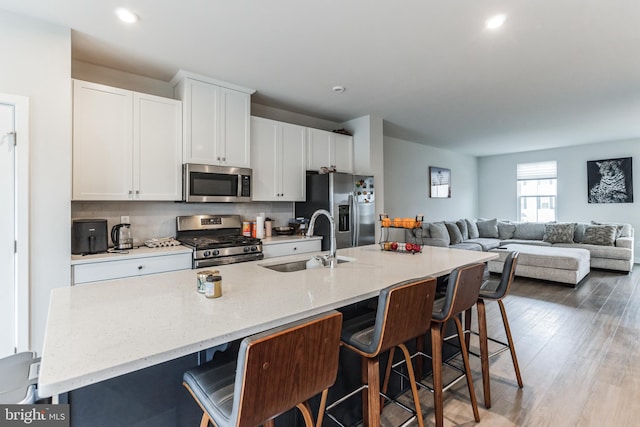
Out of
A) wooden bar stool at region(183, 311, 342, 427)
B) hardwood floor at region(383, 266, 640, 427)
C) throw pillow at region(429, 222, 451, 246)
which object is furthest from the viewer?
throw pillow at region(429, 222, 451, 246)

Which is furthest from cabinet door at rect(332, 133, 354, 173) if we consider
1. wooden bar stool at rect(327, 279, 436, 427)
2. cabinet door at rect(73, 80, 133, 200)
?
wooden bar stool at rect(327, 279, 436, 427)

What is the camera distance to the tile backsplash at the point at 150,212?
9.74 ft

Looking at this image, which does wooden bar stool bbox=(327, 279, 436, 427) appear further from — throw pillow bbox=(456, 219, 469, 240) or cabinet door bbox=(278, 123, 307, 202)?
throw pillow bbox=(456, 219, 469, 240)

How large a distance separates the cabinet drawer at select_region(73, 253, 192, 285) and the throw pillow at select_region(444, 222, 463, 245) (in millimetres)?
5320

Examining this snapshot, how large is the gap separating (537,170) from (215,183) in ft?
26.0

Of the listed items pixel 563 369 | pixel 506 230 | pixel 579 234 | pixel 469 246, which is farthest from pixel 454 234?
pixel 563 369

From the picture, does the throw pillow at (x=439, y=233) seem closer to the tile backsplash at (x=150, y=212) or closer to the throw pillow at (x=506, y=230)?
the throw pillow at (x=506, y=230)

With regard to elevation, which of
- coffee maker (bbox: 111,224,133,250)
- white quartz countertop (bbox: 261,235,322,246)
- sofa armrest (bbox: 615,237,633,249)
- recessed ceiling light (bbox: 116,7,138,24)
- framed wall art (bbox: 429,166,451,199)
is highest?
recessed ceiling light (bbox: 116,7,138,24)

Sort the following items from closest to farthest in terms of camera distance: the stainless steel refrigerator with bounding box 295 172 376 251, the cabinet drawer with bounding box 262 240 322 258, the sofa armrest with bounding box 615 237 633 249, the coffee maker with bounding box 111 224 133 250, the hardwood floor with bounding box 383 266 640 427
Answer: the hardwood floor with bounding box 383 266 640 427 → the coffee maker with bounding box 111 224 133 250 → the cabinet drawer with bounding box 262 240 322 258 → the stainless steel refrigerator with bounding box 295 172 376 251 → the sofa armrest with bounding box 615 237 633 249

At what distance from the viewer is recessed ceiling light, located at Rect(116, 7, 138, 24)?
2156 mm

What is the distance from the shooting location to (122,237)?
2.88 meters

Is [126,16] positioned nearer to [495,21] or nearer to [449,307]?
[495,21]

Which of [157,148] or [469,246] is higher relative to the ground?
[157,148]

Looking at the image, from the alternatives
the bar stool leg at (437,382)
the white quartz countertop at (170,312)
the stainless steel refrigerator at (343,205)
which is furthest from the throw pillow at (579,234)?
the bar stool leg at (437,382)
